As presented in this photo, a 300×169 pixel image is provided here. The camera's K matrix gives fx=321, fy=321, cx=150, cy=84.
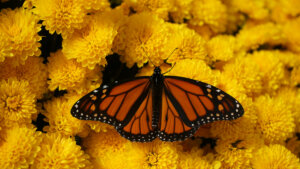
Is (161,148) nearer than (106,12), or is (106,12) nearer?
(161,148)

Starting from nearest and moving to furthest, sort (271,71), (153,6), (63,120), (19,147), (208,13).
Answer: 1. (19,147)
2. (63,120)
3. (153,6)
4. (271,71)
5. (208,13)

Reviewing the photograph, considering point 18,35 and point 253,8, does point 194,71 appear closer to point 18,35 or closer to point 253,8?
point 18,35

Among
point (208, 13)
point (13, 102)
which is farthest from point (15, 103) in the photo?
point (208, 13)

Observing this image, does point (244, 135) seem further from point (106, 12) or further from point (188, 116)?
point (106, 12)

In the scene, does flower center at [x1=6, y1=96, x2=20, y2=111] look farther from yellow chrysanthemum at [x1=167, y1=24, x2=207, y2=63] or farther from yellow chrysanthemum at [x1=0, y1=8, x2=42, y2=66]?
yellow chrysanthemum at [x1=167, y1=24, x2=207, y2=63]

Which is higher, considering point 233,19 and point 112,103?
point 233,19

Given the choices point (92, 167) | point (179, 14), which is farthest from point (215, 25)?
point (92, 167)
